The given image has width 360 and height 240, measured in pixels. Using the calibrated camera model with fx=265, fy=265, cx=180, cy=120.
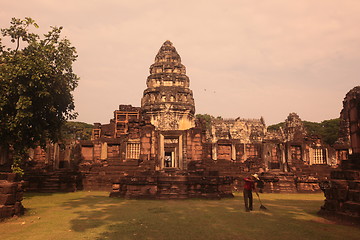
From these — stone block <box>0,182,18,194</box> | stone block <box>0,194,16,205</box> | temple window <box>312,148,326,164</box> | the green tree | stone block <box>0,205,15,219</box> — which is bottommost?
stone block <box>0,205,15,219</box>

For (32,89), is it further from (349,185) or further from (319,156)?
(319,156)

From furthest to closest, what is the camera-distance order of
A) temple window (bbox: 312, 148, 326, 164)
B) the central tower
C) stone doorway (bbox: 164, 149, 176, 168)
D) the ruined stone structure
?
1. the central tower
2. temple window (bbox: 312, 148, 326, 164)
3. stone doorway (bbox: 164, 149, 176, 168)
4. the ruined stone structure

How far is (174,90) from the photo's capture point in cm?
3850

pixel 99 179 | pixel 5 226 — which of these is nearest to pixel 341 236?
pixel 5 226

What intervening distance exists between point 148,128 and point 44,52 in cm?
784

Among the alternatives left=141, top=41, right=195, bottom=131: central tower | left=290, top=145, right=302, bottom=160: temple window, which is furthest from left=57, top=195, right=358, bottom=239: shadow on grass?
left=141, top=41, right=195, bottom=131: central tower

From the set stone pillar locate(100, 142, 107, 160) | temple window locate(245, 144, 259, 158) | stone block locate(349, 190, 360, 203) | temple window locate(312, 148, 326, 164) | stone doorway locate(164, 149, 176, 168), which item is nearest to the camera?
stone block locate(349, 190, 360, 203)

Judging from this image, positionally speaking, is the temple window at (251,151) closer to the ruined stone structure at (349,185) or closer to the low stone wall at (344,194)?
the ruined stone structure at (349,185)

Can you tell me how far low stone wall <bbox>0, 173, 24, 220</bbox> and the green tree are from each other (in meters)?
4.10

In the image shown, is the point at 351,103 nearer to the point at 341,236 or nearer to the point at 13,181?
the point at 341,236

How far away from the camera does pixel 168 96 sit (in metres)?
38.0

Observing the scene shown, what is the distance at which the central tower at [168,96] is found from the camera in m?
38.1

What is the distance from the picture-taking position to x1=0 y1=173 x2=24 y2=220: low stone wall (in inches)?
314

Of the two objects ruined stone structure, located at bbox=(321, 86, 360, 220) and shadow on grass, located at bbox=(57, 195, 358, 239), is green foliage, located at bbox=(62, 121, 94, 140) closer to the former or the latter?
shadow on grass, located at bbox=(57, 195, 358, 239)
